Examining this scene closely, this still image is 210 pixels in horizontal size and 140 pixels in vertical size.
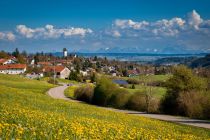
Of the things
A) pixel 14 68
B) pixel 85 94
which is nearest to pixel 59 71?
pixel 14 68

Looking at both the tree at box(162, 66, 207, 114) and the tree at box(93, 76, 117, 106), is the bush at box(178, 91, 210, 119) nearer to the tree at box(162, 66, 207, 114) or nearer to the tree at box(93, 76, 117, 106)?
the tree at box(162, 66, 207, 114)

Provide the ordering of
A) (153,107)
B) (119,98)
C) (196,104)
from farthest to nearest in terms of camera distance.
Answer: (119,98), (153,107), (196,104)

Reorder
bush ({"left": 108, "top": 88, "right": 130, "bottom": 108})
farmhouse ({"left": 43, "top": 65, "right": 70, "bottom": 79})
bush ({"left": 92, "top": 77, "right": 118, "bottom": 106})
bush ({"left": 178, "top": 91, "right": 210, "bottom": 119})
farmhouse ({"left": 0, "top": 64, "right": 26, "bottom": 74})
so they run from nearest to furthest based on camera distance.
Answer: bush ({"left": 178, "top": 91, "right": 210, "bottom": 119}) < bush ({"left": 108, "top": 88, "right": 130, "bottom": 108}) < bush ({"left": 92, "top": 77, "right": 118, "bottom": 106}) < farmhouse ({"left": 0, "top": 64, "right": 26, "bottom": 74}) < farmhouse ({"left": 43, "top": 65, "right": 70, "bottom": 79})

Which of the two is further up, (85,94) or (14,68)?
(14,68)

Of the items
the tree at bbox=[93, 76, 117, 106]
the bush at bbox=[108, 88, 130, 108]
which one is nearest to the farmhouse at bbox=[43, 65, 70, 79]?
the tree at bbox=[93, 76, 117, 106]

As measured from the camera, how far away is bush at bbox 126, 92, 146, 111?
2297 inches

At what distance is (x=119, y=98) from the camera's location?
2494 inches

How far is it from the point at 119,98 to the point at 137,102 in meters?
4.94

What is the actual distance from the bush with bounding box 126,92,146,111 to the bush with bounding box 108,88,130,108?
1161 millimetres

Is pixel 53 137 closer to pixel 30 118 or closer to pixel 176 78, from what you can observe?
pixel 30 118

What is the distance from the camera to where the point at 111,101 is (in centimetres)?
6631

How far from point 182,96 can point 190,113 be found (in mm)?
3629

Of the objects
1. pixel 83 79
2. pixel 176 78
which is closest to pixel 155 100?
pixel 176 78

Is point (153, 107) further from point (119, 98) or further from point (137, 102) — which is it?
point (119, 98)
